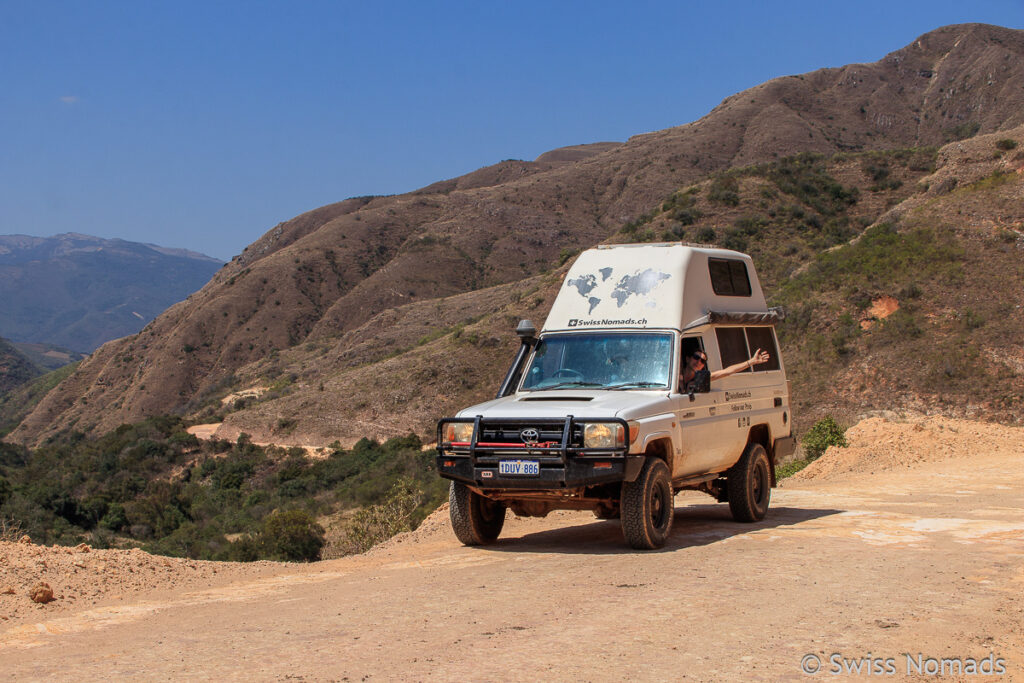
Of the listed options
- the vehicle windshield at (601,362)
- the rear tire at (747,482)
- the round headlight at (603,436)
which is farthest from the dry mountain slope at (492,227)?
the round headlight at (603,436)

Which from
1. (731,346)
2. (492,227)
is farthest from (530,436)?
(492,227)

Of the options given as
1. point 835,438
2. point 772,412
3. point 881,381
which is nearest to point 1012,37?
point 881,381

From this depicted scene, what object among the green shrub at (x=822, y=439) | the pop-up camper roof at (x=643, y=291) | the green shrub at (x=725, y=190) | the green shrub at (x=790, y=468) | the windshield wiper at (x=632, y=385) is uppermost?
the green shrub at (x=725, y=190)

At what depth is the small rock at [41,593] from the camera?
7961 mm

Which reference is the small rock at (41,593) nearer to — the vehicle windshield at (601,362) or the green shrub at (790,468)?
the vehicle windshield at (601,362)

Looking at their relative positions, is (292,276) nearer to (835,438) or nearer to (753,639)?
(835,438)

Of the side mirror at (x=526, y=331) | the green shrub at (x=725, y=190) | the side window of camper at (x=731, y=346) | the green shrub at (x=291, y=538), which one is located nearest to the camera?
the side mirror at (x=526, y=331)

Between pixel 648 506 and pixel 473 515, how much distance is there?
202cm

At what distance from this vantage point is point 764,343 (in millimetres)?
12055

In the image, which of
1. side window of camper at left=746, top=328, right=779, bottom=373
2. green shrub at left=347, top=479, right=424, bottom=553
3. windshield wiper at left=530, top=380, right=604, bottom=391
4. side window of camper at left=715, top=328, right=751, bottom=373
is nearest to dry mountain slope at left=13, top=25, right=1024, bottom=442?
green shrub at left=347, top=479, right=424, bottom=553

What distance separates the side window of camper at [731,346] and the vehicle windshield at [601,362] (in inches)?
48.3

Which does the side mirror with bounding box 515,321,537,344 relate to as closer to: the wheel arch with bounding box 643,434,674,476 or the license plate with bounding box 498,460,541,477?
the license plate with bounding box 498,460,541,477

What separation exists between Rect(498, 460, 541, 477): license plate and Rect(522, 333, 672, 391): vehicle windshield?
52.6 inches

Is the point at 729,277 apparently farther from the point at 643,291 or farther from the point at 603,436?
the point at 603,436
